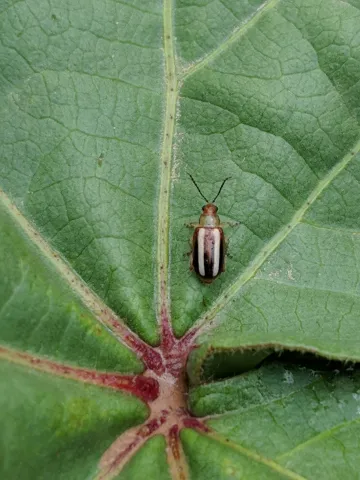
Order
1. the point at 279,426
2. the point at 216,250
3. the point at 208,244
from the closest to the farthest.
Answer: the point at 279,426, the point at 208,244, the point at 216,250

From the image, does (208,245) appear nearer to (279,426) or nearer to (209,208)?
(209,208)

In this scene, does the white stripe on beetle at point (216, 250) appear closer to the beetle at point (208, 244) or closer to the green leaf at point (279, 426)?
the beetle at point (208, 244)

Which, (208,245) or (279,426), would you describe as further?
(208,245)

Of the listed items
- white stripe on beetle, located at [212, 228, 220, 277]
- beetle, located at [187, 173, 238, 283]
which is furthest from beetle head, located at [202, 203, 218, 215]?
white stripe on beetle, located at [212, 228, 220, 277]

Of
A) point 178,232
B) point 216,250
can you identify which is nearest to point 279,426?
point 216,250

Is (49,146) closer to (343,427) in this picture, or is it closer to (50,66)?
(50,66)

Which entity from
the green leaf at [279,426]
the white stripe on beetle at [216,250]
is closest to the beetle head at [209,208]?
the white stripe on beetle at [216,250]

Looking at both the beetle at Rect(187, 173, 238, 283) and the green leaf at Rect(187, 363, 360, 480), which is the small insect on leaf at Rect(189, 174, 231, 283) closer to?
the beetle at Rect(187, 173, 238, 283)

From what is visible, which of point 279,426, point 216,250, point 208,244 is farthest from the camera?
point 216,250
